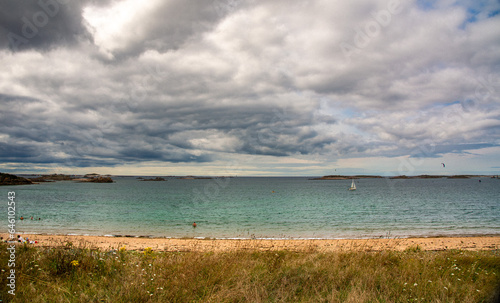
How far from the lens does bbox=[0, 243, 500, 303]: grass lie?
5.55 m

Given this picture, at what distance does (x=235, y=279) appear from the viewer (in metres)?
6.48

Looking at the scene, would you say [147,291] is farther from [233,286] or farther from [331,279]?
[331,279]

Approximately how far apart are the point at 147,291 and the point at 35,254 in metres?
4.46

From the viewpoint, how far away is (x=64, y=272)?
22.6 ft

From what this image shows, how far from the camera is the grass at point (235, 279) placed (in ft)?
18.2

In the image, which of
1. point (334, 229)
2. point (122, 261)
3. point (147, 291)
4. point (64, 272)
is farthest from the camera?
point (334, 229)

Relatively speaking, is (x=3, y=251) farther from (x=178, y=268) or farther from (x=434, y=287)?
(x=434, y=287)

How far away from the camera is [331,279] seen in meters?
Answer: 6.63

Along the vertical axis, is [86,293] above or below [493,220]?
above

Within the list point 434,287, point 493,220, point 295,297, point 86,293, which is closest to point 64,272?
point 86,293

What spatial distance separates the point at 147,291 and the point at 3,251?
5.75 meters

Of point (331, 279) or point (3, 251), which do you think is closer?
point (331, 279)

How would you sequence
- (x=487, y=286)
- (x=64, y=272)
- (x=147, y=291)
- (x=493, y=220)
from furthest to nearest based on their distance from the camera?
(x=493, y=220) < (x=64, y=272) < (x=487, y=286) < (x=147, y=291)

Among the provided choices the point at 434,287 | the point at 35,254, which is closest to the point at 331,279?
the point at 434,287
